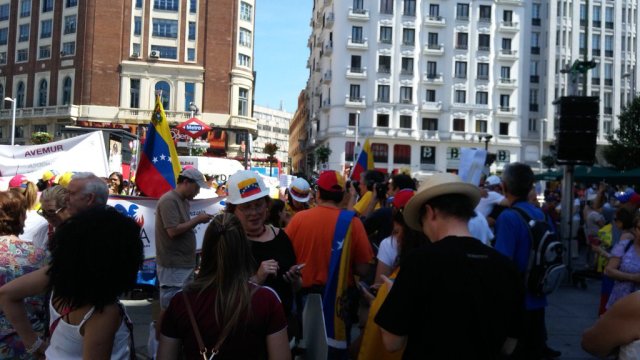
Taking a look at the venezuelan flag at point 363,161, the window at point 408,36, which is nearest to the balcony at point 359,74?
the window at point 408,36

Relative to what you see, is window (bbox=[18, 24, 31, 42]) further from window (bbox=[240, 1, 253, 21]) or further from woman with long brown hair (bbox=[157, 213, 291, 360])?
woman with long brown hair (bbox=[157, 213, 291, 360])

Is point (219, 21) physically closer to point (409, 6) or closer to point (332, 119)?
point (332, 119)

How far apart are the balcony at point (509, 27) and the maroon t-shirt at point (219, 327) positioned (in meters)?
65.1

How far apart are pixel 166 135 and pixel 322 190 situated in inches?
134

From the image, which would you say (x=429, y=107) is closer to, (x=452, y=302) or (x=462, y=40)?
(x=462, y=40)

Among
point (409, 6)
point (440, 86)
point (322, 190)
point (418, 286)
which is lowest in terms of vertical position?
point (418, 286)

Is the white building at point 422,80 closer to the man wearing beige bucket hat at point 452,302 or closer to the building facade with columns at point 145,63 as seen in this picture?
the building facade with columns at point 145,63

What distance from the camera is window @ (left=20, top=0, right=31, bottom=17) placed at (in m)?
59.6

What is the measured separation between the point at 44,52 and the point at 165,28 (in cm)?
1381

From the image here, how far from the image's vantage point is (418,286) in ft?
7.80

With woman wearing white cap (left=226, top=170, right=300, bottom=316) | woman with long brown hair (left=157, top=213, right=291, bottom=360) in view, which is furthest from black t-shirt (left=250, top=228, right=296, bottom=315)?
woman with long brown hair (left=157, top=213, right=291, bottom=360)

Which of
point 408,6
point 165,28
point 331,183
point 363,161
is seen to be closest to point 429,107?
point 408,6

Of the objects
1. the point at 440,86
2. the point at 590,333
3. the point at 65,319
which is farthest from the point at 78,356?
the point at 440,86

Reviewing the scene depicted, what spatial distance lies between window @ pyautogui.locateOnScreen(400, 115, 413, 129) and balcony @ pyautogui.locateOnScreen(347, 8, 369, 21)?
1124 centimetres
